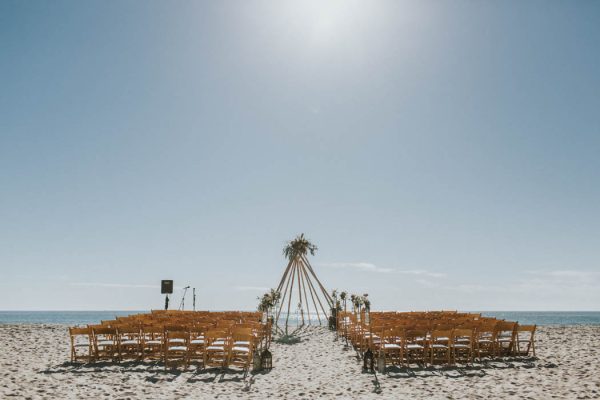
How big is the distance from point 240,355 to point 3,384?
17.0 feet

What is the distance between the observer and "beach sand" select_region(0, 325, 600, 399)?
7.23m

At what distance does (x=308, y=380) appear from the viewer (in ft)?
28.6

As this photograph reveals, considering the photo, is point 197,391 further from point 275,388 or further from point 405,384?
point 405,384

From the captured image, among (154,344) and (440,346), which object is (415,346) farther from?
(154,344)

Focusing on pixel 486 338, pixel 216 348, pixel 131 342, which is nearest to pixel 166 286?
pixel 131 342

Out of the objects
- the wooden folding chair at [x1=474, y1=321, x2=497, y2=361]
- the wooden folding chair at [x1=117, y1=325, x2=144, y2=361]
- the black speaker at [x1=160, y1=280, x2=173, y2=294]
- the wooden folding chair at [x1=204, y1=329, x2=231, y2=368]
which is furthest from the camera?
the black speaker at [x1=160, y1=280, x2=173, y2=294]

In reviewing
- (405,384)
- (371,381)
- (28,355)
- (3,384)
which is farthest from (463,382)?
(28,355)

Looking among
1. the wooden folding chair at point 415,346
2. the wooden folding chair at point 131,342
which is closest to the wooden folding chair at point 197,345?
the wooden folding chair at point 131,342

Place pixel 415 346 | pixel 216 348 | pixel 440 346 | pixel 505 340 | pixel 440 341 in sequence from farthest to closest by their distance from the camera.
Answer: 1. pixel 440 341
2. pixel 505 340
3. pixel 440 346
4. pixel 415 346
5. pixel 216 348

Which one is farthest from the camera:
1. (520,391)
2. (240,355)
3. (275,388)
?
(240,355)

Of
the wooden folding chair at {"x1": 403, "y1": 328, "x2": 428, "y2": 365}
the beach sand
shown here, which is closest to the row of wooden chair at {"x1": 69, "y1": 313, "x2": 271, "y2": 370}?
the beach sand

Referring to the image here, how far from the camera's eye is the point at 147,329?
10.4 meters

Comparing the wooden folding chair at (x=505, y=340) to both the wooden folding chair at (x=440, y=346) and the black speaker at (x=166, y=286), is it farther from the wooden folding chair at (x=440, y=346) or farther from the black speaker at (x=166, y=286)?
the black speaker at (x=166, y=286)

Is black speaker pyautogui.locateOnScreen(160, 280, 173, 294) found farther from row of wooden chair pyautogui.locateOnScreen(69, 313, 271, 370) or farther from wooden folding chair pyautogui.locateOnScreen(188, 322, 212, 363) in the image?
wooden folding chair pyautogui.locateOnScreen(188, 322, 212, 363)
